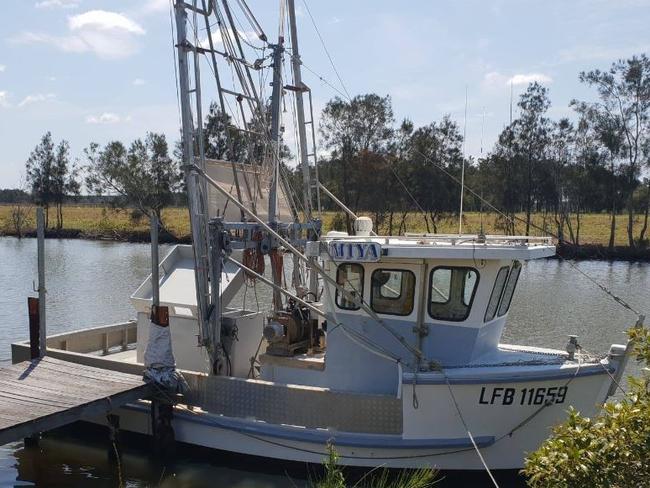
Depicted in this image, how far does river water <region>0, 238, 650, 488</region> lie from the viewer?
364 inches

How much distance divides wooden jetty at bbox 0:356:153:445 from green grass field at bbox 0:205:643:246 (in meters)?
36.8

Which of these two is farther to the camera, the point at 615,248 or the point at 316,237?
the point at 615,248

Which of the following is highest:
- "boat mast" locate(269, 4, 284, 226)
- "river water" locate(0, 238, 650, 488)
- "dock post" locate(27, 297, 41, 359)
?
"boat mast" locate(269, 4, 284, 226)

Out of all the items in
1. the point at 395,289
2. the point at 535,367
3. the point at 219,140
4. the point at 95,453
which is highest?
the point at 219,140

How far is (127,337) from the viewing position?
12844mm

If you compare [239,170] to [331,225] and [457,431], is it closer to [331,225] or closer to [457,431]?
[457,431]

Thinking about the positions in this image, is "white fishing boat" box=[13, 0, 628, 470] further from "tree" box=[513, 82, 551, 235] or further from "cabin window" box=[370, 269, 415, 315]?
"tree" box=[513, 82, 551, 235]

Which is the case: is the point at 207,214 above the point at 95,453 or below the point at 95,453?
above

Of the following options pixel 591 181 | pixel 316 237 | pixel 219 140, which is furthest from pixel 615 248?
pixel 316 237

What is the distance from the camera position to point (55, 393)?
8.92 m

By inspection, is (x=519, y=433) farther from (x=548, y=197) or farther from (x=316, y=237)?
(x=548, y=197)

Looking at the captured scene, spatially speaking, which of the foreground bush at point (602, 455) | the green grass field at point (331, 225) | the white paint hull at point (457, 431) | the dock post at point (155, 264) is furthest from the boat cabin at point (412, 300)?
the green grass field at point (331, 225)

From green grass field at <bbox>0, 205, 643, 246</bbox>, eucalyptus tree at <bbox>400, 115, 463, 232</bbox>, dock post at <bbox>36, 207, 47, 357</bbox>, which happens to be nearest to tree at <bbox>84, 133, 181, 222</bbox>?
green grass field at <bbox>0, 205, 643, 246</bbox>

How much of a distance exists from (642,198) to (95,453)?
163 feet
